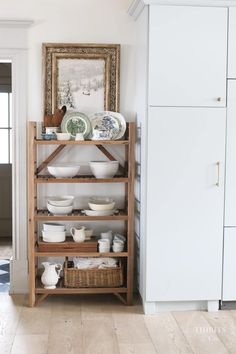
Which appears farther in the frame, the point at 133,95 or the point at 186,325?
the point at 133,95

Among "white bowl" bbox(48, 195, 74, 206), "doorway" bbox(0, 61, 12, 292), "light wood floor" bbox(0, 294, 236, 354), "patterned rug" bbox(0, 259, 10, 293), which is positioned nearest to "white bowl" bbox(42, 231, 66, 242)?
"white bowl" bbox(48, 195, 74, 206)

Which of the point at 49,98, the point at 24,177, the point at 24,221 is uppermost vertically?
the point at 49,98

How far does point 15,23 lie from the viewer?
→ 14.0 ft

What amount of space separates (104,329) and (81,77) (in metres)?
1.90

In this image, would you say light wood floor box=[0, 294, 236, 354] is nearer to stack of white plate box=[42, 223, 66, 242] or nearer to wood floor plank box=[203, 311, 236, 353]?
wood floor plank box=[203, 311, 236, 353]

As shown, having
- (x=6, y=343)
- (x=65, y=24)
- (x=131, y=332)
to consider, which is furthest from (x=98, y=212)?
(x=65, y=24)

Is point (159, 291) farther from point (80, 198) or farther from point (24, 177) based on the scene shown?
point (24, 177)

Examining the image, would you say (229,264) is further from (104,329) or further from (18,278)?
(18,278)

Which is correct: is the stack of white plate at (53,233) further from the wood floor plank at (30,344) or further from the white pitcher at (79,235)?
the wood floor plank at (30,344)

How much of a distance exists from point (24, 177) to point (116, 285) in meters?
1.10

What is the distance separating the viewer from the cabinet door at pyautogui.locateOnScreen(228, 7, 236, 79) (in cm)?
391

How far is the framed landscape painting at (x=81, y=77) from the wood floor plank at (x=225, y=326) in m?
1.72

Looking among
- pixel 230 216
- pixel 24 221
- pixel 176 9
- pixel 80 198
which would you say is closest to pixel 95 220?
pixel 80 198

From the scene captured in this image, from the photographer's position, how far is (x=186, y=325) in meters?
3.77
